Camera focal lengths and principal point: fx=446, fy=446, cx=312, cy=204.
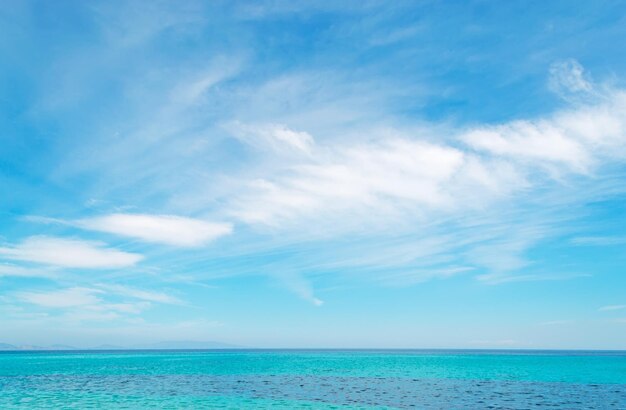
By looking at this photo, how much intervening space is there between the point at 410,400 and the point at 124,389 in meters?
29.0

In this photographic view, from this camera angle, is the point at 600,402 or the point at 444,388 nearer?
the point at 600,402

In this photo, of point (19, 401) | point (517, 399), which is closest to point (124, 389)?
point (19, 401)

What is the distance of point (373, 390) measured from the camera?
4472 centimetres

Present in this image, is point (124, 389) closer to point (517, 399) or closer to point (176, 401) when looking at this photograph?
point (176, 401)

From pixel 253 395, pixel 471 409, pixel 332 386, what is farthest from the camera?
pixel 332 386

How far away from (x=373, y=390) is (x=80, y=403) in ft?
86.6

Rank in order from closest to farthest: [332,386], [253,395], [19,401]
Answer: [19,401] < [253,395] < [332,386]

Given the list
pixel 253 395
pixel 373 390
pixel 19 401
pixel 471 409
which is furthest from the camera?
pixel 373 390

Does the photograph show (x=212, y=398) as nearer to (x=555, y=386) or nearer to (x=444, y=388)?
(x=444, y=388)

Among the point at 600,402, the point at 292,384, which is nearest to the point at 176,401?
the point at 292,384

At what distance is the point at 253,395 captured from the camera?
4078 cm

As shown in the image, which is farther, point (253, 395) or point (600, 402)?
point (253, 395)

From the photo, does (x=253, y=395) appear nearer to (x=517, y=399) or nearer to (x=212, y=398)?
(x=212, y=398)

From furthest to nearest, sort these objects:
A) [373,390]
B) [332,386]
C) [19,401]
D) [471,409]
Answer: [332,386], [373,390], [19,401], [471,409]
